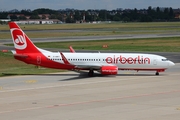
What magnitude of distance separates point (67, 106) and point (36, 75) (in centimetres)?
2145

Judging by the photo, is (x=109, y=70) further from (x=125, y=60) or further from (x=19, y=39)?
(x=19, y=39)

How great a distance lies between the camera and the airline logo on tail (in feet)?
191

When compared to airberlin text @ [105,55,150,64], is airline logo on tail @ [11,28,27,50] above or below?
above

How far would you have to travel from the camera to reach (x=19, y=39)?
192 feet

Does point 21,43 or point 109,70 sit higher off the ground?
point 21,43

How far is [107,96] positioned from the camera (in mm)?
42531

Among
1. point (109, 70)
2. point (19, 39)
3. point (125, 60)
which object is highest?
point (19, 39)

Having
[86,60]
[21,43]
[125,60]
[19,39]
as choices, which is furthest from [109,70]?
[19,39]

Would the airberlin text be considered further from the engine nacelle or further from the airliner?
the engine nacelle

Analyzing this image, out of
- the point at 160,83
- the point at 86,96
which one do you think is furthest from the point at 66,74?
the point at 86,96

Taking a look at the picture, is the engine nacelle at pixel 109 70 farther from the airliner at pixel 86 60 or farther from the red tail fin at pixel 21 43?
the red tail fin at pixel 21 43

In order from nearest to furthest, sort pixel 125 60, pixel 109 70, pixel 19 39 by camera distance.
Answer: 1. pixel 109 70
2. pixel 125 60
3. pixel 19 39

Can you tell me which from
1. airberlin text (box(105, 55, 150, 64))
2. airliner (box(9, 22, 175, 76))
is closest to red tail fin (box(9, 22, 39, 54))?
airliner (box(9, 22, 175, 76))

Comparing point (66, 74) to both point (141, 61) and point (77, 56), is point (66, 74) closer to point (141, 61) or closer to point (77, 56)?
point (77, 56)
